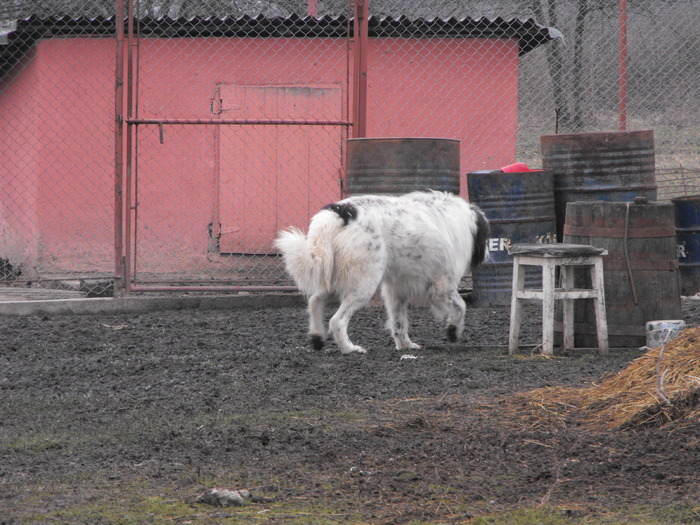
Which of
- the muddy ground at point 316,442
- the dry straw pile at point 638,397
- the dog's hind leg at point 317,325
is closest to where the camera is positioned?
the muddy ground at point 316,442

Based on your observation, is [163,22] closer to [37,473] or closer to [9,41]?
[9,41]

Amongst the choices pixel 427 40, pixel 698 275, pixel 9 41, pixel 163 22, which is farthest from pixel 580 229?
pixel 9 41

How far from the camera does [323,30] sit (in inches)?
399

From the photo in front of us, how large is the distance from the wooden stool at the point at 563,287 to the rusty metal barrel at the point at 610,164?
2256mm

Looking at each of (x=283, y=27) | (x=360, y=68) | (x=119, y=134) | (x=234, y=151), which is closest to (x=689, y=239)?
(x=360, y=68)

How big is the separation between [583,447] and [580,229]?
2.82 m

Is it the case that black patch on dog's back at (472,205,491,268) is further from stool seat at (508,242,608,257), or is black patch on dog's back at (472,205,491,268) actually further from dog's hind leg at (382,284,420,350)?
stool seat at (508,242,608,257)

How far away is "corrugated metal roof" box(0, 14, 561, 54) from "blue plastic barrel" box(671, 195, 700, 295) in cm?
282

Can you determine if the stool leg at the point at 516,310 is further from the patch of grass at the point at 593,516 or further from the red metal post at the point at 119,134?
the red metal post at the point at 119,134

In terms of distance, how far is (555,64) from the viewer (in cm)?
1334

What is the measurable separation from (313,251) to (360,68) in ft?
10.2

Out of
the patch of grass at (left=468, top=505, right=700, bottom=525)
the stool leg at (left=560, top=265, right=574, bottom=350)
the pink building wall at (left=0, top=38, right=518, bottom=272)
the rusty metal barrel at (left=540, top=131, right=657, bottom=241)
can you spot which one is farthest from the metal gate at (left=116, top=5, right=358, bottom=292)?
the patch of grass at (left=468, top=505, right=700, bottom=525)

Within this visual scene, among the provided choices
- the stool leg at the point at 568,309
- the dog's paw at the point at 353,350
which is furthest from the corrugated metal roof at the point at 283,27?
the stool leg at the point at 568,309

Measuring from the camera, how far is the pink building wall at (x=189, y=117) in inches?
402
